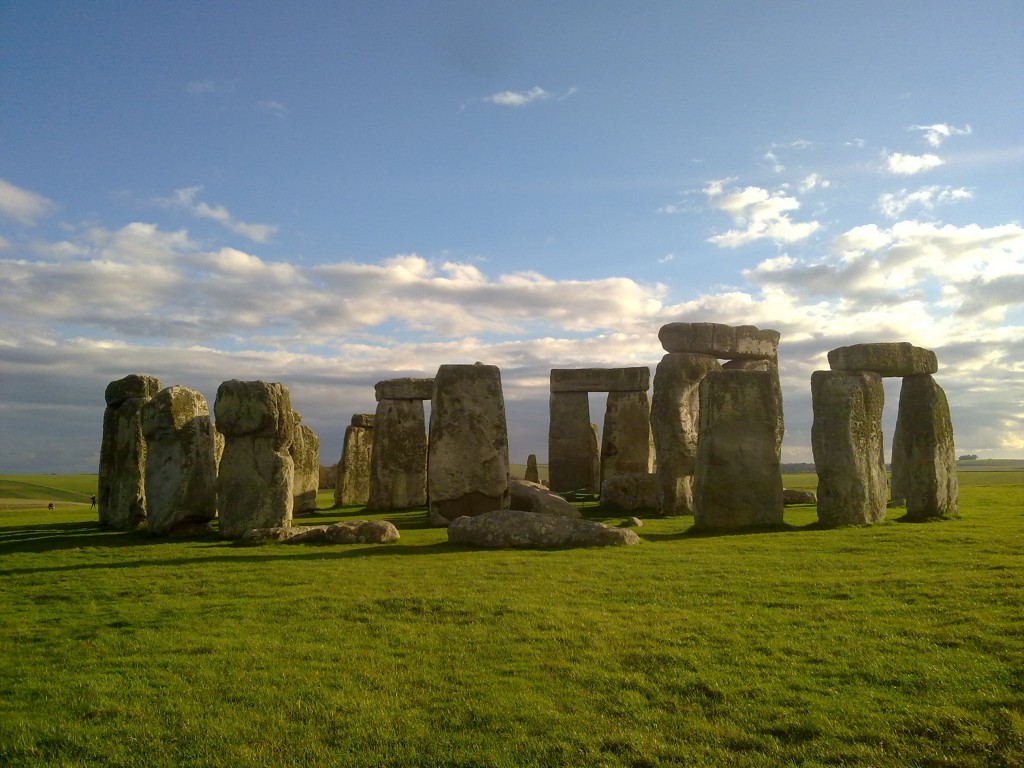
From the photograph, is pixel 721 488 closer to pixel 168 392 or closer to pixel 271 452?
pixel 271 452

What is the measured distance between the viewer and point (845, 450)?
13.7m

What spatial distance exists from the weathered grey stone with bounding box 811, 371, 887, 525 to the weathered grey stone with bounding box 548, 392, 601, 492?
11860 millimetres

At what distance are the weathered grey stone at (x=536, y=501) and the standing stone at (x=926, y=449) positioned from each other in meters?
6.23

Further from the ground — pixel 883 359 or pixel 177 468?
pixel 883 359

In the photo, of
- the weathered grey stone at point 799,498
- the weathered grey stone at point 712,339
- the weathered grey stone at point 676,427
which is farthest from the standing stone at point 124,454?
the weathered grey stone at point 799,498

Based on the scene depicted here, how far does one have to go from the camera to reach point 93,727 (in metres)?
4.91

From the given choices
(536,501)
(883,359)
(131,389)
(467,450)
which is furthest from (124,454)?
(883,359)

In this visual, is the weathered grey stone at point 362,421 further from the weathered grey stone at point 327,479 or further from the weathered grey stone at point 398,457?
the weathered grey stone at point 327,479

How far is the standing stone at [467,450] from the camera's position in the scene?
15.6m

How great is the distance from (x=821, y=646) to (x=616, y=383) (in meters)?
18.6

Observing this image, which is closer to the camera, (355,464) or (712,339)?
(712,339)

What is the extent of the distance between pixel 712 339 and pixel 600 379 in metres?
6.71

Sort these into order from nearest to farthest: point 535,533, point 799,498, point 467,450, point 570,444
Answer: point 535,533 < point 467,450 < point 799,498 < point 570,444

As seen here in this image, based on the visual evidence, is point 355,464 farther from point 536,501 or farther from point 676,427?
point 676,427
